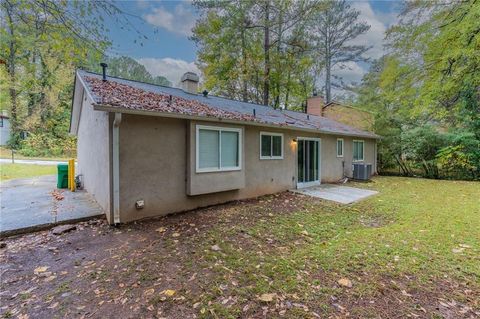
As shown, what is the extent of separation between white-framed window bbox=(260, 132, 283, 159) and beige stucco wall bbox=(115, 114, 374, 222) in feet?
0.94

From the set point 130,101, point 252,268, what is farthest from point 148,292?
point 130,101

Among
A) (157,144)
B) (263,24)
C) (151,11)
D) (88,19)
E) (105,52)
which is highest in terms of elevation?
(263,24)

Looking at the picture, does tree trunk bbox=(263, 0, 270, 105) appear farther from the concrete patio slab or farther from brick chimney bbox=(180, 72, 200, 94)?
the concrete patio slab

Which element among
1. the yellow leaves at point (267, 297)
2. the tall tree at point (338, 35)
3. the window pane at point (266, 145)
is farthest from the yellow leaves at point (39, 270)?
the tall tree at point (338, 35)

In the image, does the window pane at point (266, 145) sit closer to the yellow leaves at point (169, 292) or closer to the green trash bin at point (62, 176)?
the yellow leaves at point (169, 292)

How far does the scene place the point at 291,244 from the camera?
4.12m

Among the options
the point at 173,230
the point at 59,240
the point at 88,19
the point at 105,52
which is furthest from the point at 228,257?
the point at 88,19

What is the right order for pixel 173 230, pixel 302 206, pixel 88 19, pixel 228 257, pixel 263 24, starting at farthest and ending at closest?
1. pixel 263 24
2. pixel 302 206
3. pixel 173 230
4. pixel 228 257
5. pixel 88 19

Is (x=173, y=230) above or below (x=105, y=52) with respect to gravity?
below

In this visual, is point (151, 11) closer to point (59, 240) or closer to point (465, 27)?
point (59, 240)

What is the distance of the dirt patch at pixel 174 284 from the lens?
2441 mm

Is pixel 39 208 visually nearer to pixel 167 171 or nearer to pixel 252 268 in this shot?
pixel 167 171

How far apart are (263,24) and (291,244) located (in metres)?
16.1

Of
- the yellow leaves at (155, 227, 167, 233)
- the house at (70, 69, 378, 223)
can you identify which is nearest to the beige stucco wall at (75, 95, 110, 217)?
the house at (70, 69, 378, 223)
